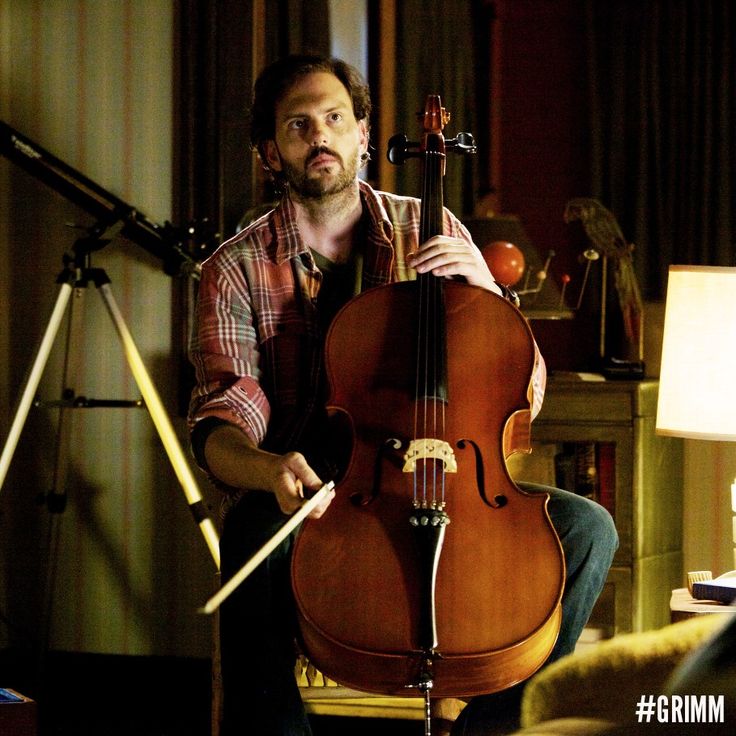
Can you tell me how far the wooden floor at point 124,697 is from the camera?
7.12ft

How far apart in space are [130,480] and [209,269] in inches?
37.3

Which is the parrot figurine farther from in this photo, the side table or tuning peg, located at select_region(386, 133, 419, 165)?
tuning peg, located at select_region(386, 133, 419, 165)

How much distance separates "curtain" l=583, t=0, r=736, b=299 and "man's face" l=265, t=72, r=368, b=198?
2.89m

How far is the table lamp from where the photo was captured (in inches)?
67.9

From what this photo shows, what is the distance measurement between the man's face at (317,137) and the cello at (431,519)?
1.16 feet

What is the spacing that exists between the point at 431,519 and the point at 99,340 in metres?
1.43

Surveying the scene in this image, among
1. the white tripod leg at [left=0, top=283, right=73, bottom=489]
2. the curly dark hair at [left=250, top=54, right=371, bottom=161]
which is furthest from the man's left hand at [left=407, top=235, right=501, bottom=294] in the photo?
the white tripod leg at [left=0, top=283, right=73, bottom=489]

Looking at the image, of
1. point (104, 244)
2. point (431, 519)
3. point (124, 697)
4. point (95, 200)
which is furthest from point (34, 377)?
point (431, 519)

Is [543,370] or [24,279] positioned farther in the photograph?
[24,279]

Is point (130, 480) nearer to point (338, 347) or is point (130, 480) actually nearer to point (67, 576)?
point (67, 576)

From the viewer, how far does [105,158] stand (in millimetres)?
2494

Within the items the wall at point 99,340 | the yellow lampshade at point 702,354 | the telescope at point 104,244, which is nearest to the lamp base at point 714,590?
the yellow lampshade at point 702,354

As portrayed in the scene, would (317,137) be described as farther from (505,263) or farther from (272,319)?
(505,263)

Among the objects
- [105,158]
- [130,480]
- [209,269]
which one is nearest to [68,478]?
[130,480]
